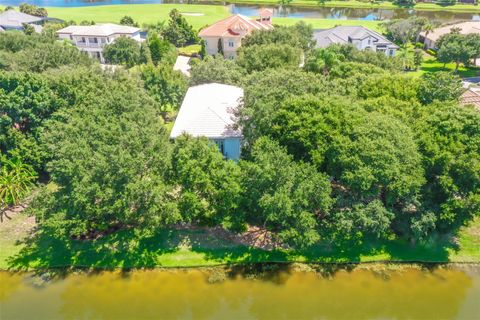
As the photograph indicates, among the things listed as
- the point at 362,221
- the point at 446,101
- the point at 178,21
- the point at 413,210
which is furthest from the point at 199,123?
the point at 178,21

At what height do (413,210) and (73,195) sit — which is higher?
(73,195)

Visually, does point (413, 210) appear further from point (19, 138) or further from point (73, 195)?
point (19, 138)

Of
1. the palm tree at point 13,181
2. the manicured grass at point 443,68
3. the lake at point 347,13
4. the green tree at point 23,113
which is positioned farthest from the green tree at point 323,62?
the lake at point 347,13

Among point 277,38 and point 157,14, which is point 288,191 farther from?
point 157,14

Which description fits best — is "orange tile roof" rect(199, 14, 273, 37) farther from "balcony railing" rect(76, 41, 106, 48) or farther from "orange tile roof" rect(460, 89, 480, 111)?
"orange tile roof" rect(460, 89, 480, 111)

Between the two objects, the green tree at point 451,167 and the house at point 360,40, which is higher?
the house at point 360,40

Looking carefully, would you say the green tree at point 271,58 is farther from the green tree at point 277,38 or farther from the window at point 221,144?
the window at point 221,144
